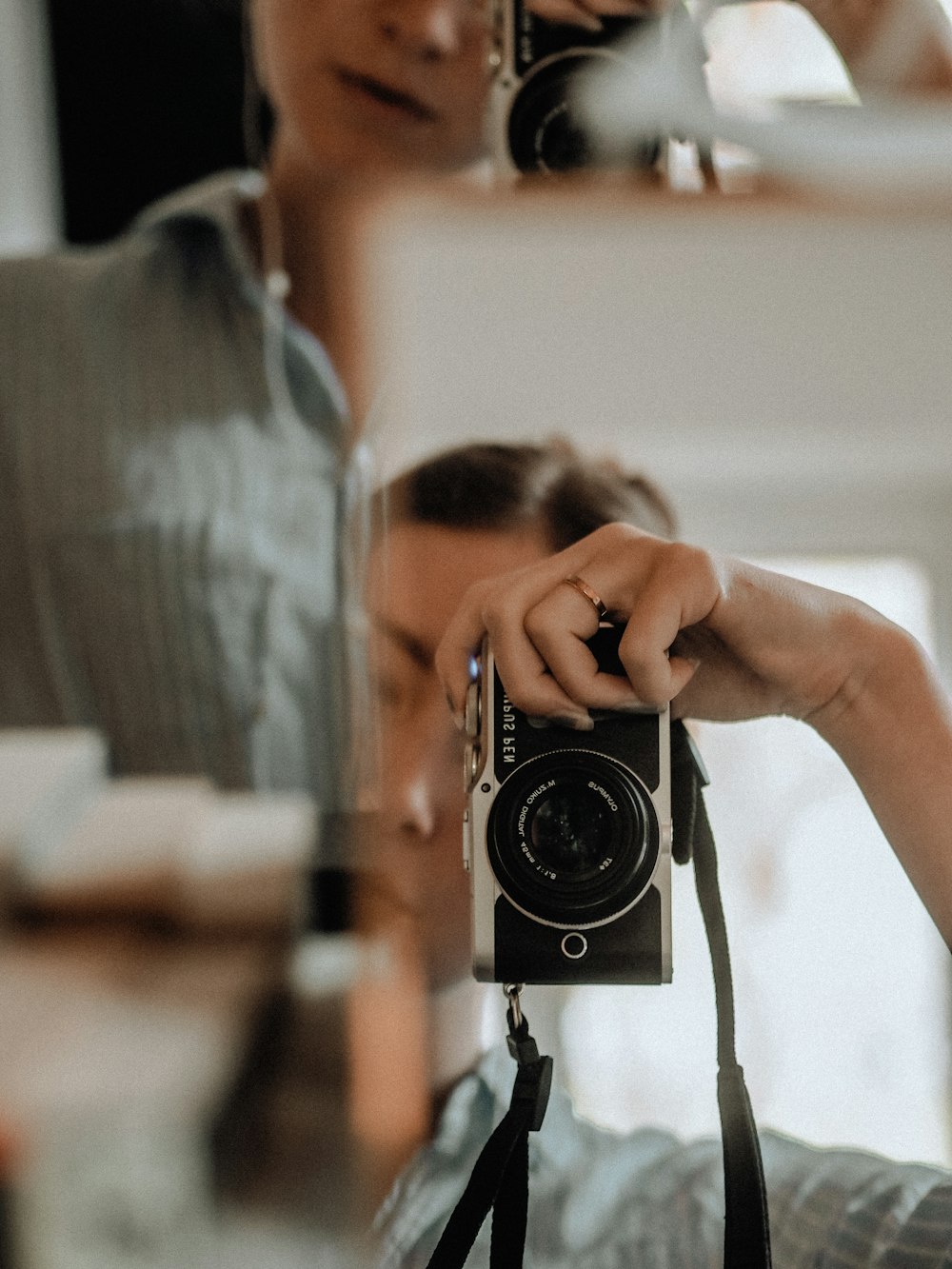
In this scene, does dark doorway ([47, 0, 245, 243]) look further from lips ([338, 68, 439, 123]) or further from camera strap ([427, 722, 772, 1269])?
camera strap ([427, 722, 772, 1269])

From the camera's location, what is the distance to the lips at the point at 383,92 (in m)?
0.58

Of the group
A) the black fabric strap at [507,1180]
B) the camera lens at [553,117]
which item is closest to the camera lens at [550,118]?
the camera lens at [553,117]

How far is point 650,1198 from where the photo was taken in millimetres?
509

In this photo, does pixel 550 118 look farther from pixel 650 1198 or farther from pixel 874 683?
pixel 650 1198

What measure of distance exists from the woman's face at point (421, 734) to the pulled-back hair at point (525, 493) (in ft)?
0.04

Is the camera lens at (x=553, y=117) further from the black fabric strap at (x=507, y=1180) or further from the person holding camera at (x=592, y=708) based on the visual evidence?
the black fabric strap at (x=507, y=1180)

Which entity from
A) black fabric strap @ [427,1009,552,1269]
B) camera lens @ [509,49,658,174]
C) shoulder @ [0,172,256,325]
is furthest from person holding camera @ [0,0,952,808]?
black fabric strap @ [427,1009,552,1269]

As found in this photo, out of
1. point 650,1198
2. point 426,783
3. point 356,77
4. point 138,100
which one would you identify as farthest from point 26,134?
point 650,1198

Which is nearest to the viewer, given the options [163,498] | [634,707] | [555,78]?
[634,707]

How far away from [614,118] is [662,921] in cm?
36

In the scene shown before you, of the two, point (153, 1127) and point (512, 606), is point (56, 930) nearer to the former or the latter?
point (153, 1127)

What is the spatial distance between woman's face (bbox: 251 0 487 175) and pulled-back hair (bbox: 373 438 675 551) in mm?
156

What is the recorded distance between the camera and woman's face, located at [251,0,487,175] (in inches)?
22.7

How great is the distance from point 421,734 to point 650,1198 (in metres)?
0.24
